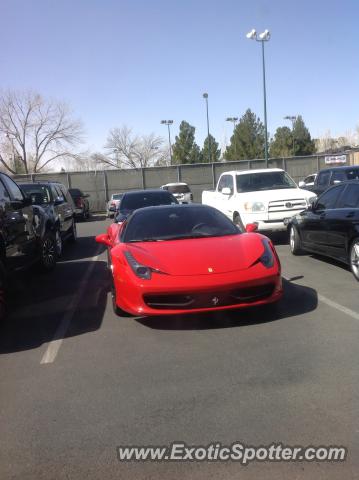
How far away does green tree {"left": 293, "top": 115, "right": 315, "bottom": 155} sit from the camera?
6519 cm

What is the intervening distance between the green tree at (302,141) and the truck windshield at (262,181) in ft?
179

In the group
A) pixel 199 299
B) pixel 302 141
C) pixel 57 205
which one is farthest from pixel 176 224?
pixel 302 141

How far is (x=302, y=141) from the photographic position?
2576 inches

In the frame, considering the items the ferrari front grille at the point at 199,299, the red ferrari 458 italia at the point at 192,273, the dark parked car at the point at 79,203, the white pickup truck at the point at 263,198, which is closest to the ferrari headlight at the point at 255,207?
the white pickup truck at the point at 263,198

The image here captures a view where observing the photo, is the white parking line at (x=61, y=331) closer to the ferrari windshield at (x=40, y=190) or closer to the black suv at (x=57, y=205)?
the black suv at (x=57, y=205)

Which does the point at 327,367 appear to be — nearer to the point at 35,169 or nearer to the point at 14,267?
the point at 14,267

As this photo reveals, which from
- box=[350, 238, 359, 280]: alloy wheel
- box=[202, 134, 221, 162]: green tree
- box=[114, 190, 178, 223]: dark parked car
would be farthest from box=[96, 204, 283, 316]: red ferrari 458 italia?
box=[202, 134, 221, 162]: green tree

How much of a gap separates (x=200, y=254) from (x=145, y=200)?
6.77m

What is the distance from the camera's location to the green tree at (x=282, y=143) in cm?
6372

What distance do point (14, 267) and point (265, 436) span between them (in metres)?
4.85

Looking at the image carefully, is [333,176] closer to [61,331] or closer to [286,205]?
[286,205]

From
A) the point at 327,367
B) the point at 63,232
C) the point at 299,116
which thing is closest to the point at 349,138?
the point at 299,116

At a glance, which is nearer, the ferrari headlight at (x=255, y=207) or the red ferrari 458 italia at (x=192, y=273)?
the red ferrari 458 italia at (x=192, y=273)

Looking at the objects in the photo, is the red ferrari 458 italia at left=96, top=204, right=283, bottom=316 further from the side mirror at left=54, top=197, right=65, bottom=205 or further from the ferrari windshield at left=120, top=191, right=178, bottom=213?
the side mirror at left=54, top=197, right=65, bottom=205
